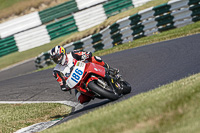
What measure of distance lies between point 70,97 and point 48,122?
7.55 feet

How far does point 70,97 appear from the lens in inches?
418

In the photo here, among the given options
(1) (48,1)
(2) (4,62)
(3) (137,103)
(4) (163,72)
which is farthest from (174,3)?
(1) (48,1)

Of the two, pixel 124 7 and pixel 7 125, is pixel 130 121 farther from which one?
pixel 124 7

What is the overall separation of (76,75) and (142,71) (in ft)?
11.2

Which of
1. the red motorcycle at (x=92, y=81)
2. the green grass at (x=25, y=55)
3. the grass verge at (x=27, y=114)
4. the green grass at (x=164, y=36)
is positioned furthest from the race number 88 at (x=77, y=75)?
the green grass at (x=25, y=55)

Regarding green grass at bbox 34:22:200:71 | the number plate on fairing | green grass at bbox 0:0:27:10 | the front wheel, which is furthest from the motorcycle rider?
green grass at bbox 0:0:27:10

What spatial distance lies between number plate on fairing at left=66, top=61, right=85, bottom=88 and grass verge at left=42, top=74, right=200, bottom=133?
192cm

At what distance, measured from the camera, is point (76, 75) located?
25.1 ft

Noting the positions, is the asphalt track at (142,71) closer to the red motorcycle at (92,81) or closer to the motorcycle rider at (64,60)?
the red motorcycle at (92,81)

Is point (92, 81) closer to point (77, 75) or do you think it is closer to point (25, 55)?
point (77, 75)

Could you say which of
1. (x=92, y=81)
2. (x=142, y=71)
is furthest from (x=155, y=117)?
(x=142, y=71)

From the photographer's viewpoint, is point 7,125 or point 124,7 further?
point 124,7

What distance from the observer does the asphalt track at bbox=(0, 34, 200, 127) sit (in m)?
9.09

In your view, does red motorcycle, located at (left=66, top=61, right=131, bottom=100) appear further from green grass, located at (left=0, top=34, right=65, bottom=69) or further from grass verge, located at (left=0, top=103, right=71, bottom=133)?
green grass, located at (left=0, top=34, right=65, bottom=69)
